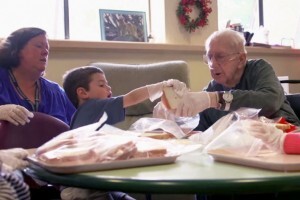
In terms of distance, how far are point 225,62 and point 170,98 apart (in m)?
0.74

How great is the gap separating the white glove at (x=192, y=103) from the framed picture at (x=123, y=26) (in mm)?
1869

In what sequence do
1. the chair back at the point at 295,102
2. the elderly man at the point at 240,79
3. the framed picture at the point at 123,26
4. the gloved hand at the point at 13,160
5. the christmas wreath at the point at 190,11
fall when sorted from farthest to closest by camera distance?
1. the christmas wreath at the point at 190,11
2. the framed picture at the point at 123,26
3. the chair back at the point at 295,102
4. the elderly man at the point at 240,79
5. the gloved hand at the point at 13,160

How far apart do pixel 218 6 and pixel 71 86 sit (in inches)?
95.7

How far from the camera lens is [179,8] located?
3375mm

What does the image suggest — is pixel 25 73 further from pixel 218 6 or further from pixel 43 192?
pixel 218 6

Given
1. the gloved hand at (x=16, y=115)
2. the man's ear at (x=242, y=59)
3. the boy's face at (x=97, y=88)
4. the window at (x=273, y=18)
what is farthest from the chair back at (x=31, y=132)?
the window at (x=273, y=18)

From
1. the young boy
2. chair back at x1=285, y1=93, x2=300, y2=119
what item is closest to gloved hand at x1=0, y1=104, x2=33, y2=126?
the young boy

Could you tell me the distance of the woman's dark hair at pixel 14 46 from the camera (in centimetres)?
216

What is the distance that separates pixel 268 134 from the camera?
0.90m

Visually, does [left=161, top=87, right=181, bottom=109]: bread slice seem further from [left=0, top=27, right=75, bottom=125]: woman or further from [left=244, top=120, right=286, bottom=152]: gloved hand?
[left=0, top=27, right=75, bottom=125]: woman

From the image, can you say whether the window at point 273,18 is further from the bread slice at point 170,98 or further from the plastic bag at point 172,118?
the bread slice at point 170,98

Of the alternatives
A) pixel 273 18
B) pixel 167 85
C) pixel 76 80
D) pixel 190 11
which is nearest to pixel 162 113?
pixel 167 85

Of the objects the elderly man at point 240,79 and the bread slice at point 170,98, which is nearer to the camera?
the bread slice at point 170,98

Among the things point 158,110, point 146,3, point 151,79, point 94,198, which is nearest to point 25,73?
point 151,79
